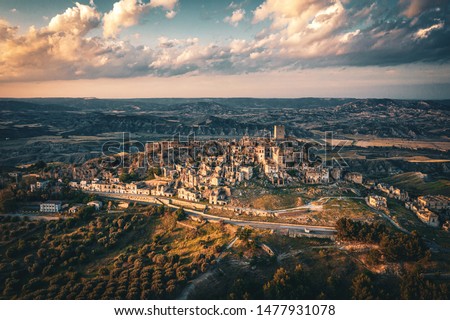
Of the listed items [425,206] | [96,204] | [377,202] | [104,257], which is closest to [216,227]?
[104,257]

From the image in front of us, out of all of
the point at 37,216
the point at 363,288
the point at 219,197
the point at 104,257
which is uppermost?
the point at 219,197

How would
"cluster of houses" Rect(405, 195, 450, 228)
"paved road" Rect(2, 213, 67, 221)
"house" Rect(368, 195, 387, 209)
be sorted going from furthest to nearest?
1. "paved road" Rect(2, 213, 67, 221)
2. "house" Rect(368, 195, 387, 209)
3. "cluster of houses" Rect(405, 195, 450, 228)

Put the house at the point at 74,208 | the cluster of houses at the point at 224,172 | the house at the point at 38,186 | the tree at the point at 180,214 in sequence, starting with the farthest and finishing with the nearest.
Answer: the house at the point at 38,186 < the cluster of houses at the point at 224,172 < the house at the point at 74,208 < the tree at the point at 180,214

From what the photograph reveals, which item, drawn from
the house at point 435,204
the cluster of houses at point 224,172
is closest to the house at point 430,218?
the house at point 435,204

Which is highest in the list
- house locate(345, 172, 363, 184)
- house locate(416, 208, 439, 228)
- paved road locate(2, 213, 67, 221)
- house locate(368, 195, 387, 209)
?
house locate(345, 172, 363, 184)

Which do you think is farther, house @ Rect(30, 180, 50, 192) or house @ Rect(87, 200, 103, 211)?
house @ Rect(30, 180, 50, 192)

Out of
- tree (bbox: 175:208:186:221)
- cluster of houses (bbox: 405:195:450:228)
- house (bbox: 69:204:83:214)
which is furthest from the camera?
house (bbox: 69:204:83:214)

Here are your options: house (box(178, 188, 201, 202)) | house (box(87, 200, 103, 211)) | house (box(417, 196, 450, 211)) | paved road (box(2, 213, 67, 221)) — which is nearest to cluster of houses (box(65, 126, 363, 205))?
house (box(178, 188, 201, 202))

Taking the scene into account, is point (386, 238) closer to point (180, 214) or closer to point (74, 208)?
Result: point (180, 214)

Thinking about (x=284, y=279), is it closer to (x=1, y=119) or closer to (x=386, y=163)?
(x=386, y=163)

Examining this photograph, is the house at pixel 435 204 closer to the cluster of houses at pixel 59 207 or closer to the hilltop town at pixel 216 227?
Answer: the hilltop town at pixel 216 227

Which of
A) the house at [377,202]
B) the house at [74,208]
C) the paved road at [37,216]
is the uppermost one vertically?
the house at [377,202]

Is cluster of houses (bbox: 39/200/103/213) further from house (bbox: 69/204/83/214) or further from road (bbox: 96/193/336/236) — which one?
road (bbox: 96/193/336/236)
